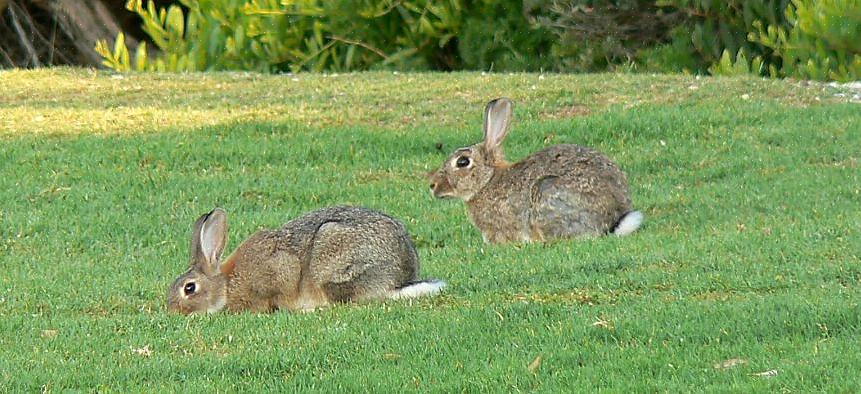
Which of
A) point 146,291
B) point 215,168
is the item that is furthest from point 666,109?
point 146,291

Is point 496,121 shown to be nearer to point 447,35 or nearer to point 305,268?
point 305,268

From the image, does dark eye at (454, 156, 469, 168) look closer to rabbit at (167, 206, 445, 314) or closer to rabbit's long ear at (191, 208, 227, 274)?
rabbit at (167, 206, 445, 314)

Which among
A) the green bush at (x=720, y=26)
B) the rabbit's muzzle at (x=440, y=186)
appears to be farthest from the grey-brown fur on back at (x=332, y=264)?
the green bush at (x=720, y=26)

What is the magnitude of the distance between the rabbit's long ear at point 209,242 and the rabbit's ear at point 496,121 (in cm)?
299

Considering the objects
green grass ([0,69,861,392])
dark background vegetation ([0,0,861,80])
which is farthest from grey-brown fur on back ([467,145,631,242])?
dark background vegetation ([0,0,861,80])

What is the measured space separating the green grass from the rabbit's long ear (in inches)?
16.6

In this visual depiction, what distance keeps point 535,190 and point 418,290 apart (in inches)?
86.8

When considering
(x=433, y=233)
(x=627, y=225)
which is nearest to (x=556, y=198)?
(x=627, y=225)

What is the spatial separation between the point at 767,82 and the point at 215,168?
22.6 feet

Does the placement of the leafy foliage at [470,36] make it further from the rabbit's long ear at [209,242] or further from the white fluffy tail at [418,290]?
the rabbit's long ear at [209,242]

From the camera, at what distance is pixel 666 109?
50.5ft

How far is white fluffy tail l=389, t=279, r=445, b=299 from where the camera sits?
8789 mm

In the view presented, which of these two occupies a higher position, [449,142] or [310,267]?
[310,267]

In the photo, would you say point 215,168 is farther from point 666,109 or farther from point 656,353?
point 656,353
